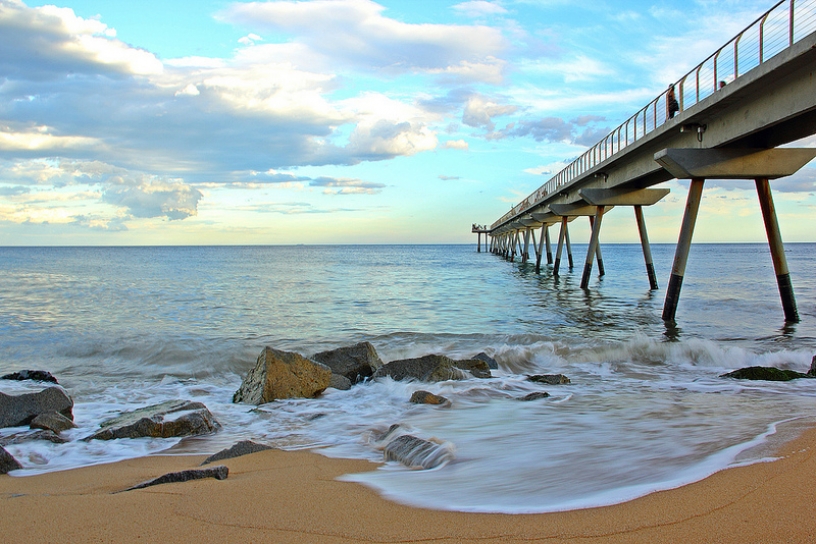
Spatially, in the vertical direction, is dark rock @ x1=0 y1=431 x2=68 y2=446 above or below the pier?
below

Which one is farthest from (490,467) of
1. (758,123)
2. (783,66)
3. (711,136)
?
(711,136)

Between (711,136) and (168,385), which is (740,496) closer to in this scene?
(168,385)

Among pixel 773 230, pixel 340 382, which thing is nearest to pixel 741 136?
pixel 773 230

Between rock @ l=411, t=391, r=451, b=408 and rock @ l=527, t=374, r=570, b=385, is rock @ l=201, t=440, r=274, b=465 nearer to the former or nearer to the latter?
rock @ l=411, t=391, r=451, b=408

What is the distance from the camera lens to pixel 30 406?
6676 millimetres

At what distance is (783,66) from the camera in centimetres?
1083

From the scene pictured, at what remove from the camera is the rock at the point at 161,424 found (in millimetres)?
5980

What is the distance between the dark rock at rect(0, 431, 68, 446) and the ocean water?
146 millimetres

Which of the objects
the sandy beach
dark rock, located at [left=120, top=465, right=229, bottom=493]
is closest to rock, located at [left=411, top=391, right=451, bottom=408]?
the sandy beach

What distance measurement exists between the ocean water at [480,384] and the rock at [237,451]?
2.13ft

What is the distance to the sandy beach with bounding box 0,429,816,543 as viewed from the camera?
9.05 ft

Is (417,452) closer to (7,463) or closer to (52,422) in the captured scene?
(7,463)

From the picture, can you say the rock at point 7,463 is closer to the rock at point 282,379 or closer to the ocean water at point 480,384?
the ocean water at point 480,384

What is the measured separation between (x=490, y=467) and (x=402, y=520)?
5.24 feet
